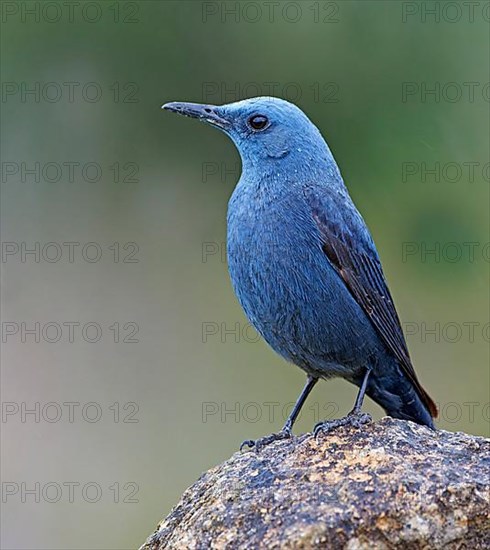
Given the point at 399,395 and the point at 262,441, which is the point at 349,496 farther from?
the point at 399,395

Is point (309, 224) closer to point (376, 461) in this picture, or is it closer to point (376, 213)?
point (376, 461)

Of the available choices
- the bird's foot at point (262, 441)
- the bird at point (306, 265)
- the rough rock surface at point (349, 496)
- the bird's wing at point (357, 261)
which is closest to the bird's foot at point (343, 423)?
the rough rock surface at point (349, 496)

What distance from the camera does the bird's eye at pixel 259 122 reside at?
4.97m

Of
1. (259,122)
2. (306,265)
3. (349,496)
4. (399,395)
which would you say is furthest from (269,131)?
(349,496)

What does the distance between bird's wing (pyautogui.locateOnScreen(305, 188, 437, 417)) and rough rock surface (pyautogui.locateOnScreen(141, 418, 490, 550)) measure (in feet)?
2.38

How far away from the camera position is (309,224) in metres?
4.73

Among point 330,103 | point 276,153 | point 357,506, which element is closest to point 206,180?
point 330,103

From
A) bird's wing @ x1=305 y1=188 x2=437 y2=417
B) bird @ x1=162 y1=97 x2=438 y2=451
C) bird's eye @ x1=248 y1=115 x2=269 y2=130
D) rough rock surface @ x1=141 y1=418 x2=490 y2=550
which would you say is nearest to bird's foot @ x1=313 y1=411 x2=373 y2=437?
rough rock surface @ x1=141 y1=418 x2=490 y2=550

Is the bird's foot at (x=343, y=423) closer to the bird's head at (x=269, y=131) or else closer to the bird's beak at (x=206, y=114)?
the bird's head at (x=269, y=131)

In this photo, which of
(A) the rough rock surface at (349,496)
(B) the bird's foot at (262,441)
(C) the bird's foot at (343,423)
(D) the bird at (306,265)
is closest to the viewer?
(A) the rough rock surface at (349,496)

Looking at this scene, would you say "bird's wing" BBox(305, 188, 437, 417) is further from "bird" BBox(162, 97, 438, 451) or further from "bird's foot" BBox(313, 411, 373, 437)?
"bird's foot" BBox(313, 411, 373, 437)

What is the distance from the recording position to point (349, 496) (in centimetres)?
361

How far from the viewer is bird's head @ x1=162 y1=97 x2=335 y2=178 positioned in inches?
194

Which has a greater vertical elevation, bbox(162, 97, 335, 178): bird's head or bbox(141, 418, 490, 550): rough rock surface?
bbox(162, 97, 335, 178): bird's head
